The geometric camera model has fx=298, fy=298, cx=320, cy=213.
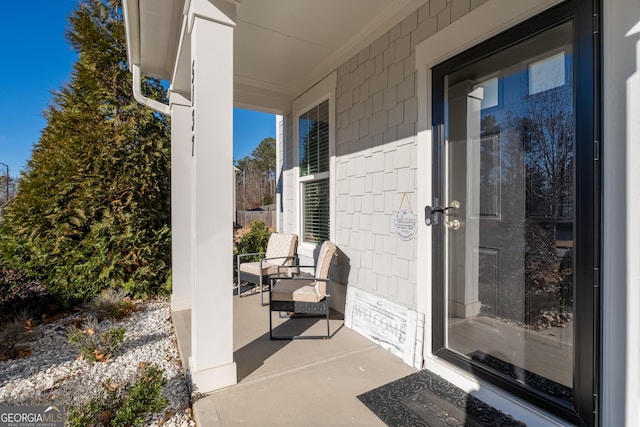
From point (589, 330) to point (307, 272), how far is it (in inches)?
126

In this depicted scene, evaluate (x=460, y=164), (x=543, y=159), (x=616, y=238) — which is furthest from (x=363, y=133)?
(x=616, y=238)

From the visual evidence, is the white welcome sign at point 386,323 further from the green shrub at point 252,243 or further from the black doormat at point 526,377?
the green shrub at point 252,243

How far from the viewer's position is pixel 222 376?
195 cm

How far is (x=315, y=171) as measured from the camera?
411 cm

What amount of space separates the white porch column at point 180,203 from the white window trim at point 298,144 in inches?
60.1

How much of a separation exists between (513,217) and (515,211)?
39 millimetres

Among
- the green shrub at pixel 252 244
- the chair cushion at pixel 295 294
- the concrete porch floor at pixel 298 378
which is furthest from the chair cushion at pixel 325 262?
the green shrub at pixel 252 244

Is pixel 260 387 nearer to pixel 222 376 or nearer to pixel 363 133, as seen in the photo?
pixel 222 376

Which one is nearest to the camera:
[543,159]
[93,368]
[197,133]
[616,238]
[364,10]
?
[616,238]

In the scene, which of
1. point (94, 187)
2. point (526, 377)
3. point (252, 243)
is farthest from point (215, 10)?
point (252, 243)

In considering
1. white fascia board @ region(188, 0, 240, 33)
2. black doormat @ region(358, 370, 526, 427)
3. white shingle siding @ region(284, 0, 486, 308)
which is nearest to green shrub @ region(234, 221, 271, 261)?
white shingle siding @ region(284, 0, 486, 308)

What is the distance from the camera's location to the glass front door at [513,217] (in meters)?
1.60

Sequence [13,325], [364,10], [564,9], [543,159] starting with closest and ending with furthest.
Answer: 1. [564,9]
2. [543,159]
3. [364,10]
4. [13,325]

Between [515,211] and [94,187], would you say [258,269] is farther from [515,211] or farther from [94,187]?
[515,211]
